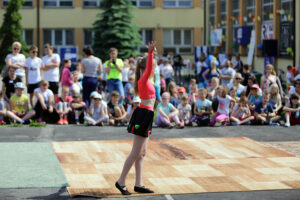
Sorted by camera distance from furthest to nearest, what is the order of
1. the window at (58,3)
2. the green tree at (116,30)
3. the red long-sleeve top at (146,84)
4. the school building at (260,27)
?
the window at (58,3) < the green tree at (116,30) < the school building at (260,27) < the red long-sleeve top at (146,84)

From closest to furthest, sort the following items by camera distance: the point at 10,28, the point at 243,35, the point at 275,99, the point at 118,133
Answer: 1. the point at 118,133
2. the point at 275,99
3. the point at 243,35
4. the point at 10,28

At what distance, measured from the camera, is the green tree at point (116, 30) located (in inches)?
1647

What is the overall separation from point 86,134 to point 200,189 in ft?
20.1

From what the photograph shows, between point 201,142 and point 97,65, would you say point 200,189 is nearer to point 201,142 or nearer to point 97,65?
point 201,142

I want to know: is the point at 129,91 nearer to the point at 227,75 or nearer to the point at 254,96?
the point at 227,75

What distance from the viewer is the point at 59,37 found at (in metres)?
47.9

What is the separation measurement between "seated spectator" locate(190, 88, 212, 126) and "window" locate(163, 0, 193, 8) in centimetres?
3284

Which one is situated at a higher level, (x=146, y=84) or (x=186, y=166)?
(x=146, y=84)

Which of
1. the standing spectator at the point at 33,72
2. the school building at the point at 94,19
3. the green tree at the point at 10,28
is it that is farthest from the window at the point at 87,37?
the standing spectator at the point at 33,72

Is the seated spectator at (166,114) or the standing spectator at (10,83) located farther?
the standing spectator at (10,83)

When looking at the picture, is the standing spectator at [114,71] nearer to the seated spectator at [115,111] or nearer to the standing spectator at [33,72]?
the seated spectator at [115,111]

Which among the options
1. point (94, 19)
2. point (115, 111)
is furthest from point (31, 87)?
point (94, 19)

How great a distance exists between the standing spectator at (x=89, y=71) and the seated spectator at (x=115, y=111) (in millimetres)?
1208

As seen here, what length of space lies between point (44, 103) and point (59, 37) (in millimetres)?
31963
